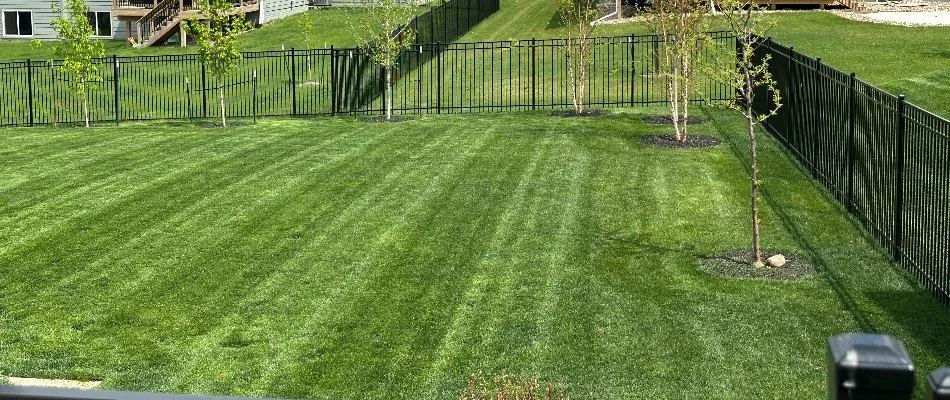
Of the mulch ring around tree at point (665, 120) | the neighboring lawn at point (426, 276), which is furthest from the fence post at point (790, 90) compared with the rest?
the mulch ring around tree at point (665, 120)

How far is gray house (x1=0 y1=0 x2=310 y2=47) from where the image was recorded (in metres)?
44.5

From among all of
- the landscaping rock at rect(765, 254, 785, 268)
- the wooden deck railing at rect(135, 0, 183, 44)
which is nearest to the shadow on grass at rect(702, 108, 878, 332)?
the landscaping rock at rect(765, 254, 785, 268)

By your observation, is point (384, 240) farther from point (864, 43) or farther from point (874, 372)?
point (864, 43)

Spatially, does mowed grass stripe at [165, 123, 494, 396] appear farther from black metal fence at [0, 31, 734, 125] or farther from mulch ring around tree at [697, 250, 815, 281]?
black metal fence at [0, 31, 734, 125]

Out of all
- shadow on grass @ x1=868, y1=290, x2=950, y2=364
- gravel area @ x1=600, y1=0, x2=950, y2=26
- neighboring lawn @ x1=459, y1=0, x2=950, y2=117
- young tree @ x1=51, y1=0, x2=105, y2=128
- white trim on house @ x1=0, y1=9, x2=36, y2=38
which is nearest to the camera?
shadow on grass @ x1=868, y1=290, x2=950, y2=364

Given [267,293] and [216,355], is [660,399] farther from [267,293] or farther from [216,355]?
[267,293]

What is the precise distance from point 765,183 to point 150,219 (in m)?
8.22

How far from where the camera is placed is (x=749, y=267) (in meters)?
12.2

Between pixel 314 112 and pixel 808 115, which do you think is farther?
pixel 314 112

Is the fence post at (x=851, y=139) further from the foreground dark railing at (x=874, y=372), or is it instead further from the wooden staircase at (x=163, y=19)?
the wooden staircase at (x=163, y=19)

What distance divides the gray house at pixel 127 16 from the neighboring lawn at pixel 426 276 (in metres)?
25.5

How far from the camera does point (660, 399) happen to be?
8.48 m

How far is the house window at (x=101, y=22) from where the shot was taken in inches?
1912

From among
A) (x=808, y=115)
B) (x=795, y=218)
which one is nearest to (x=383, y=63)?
(x=808, y=115)
